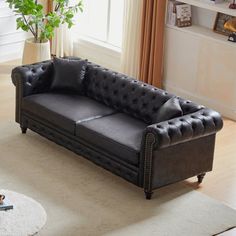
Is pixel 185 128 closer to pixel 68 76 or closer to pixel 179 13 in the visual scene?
pixel 68 76

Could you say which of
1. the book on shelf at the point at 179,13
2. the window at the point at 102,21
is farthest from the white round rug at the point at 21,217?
the window at the point at 102,21

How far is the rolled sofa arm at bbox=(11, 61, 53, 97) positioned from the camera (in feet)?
23.6

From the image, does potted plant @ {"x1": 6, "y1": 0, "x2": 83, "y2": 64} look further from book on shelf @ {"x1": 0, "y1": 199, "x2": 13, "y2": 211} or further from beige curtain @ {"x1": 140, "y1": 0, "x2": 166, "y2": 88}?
Result: book on shelf @ {"x1": 0, "y1": 199, "x2": 13, "y2": 211}

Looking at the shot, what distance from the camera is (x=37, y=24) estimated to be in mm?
8695

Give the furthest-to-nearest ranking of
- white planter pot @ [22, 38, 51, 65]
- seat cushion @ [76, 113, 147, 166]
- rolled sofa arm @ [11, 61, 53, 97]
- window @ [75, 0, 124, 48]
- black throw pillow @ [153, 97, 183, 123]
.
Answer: window @ [75, 0, 124, 48]
white planter pot @ [22, 38, 51, 65]
rolled sofa arm @ [11, 61, 53, 97]
black throw pillow @ [153, 97, 183, 123]
seat cushion @ [76, 113, 147, 166]

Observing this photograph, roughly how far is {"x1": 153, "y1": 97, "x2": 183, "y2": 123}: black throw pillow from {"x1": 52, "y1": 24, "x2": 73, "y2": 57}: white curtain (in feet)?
11.0

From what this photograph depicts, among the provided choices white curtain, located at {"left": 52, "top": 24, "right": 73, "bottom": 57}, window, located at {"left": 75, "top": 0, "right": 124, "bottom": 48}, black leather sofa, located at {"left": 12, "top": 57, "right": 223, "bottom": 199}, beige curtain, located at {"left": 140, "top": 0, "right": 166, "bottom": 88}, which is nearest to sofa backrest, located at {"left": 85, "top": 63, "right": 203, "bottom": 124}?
black leather sofa, located at {"left": 12, "top": 57, "right": 223, "bottom": 199}

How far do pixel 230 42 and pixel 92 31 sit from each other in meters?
2.43

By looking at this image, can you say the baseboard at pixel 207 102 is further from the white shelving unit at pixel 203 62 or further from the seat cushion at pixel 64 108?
the seat cushion at pixel 64 108

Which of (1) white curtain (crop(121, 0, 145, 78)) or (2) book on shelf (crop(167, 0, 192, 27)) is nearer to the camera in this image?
(2) book on shelf (crop(167, 0, 192, 27))

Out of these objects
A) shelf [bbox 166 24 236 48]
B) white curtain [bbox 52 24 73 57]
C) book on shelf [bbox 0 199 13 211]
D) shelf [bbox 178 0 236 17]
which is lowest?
book on shelf [bbox 0 199 13 211]

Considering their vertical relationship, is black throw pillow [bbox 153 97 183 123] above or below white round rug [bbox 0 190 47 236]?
above

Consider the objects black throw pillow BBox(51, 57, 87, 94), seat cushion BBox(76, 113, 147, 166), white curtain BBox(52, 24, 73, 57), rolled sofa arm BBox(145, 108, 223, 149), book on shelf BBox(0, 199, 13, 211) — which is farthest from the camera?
white curtain BBox(52, 24, 73, 57)

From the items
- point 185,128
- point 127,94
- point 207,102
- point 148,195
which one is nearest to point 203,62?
point 207,102
